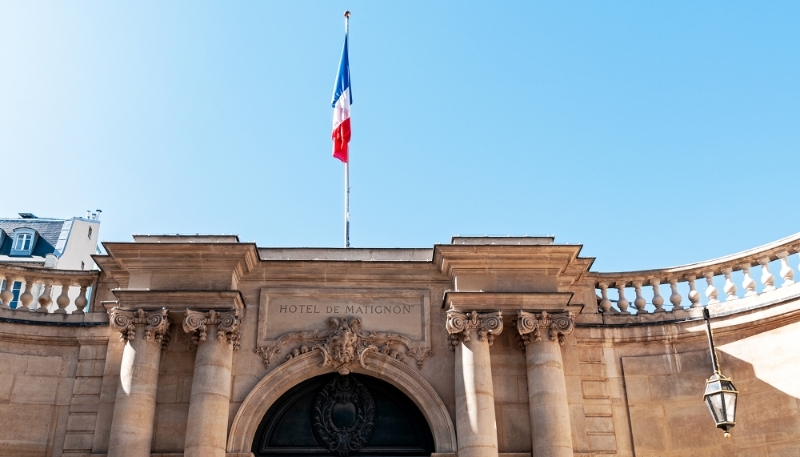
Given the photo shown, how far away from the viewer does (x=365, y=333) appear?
10523 millimetres

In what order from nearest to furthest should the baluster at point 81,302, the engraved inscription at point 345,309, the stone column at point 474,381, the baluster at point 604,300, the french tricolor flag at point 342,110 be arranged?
the stone column at point 474,381
the engraved inscription at point 345,309
the baluster at point 81,302
the baluster at point 604,300
the french tricolor flag at point 342,110

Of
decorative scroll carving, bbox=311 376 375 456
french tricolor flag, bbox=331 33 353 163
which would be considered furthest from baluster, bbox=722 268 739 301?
french tricolor flag, bbox=331 33 353 163

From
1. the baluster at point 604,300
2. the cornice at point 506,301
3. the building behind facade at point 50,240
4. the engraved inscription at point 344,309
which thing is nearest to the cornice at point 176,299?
the engraved inscription at point 344,309

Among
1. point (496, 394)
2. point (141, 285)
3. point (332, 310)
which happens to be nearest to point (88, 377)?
point (141, 285)

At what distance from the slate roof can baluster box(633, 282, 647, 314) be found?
21.1m

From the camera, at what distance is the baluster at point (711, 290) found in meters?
10.9

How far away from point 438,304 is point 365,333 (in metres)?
1.05

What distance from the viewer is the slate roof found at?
2669 cm

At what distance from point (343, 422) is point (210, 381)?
1.82m

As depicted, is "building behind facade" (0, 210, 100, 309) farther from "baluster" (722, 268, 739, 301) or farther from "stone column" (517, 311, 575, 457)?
"baluster" (722, 268, 739, 301)

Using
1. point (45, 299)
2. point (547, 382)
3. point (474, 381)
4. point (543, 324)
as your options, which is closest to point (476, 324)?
point (474, 381)

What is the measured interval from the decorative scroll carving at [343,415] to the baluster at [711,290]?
4711mm

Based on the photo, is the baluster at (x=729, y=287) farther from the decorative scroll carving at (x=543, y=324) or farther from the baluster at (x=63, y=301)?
the baluster at (x=63, y=301)

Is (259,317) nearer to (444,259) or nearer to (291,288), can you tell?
(291,288)
